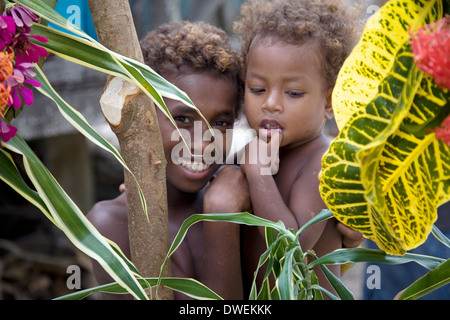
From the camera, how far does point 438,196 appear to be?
80 centimetres

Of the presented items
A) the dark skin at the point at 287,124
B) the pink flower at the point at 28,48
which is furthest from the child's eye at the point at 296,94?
the pink flower at the point at 28,48

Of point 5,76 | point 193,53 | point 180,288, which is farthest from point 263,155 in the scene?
point 5,76

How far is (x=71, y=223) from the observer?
91 centimetres

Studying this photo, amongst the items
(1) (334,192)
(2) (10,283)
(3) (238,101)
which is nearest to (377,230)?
(1) (334,192)

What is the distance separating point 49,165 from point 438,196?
330 centimetres

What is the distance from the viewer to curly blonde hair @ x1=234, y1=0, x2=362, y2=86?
137 centimetres

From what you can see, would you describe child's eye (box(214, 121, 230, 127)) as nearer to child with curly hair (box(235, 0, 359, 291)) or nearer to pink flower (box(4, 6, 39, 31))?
child with curly hair (box(235, 0, 359, 291))

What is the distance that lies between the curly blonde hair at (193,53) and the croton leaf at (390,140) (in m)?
0.60

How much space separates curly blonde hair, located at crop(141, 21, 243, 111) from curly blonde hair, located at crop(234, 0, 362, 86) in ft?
0.17

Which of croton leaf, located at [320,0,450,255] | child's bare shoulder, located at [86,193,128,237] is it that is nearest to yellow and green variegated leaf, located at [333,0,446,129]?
croton leaf, located at [320,0,450,255]

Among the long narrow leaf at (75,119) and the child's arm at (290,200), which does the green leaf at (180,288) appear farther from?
the child's arm at (290,200)

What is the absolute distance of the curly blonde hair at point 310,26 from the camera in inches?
54.0

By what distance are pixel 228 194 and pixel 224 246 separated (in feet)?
0.36

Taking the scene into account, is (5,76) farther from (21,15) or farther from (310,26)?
(310,26)
